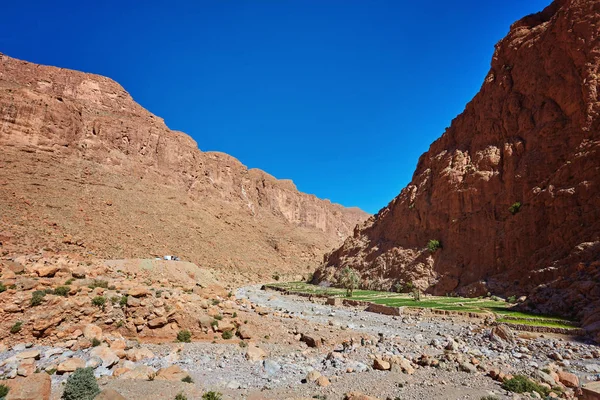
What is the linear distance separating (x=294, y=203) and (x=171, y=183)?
78.8m

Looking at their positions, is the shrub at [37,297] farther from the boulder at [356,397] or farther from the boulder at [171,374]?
the boulder at [356,397]

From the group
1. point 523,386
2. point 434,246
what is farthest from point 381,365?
point 434,246

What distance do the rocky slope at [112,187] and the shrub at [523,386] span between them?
108 feet

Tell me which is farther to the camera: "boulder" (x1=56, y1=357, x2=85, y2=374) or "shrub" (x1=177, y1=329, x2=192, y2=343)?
"shrub" (x1=177, y1=329, x2=192, y2=343)

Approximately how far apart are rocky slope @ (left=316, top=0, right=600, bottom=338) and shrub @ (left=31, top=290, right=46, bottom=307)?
2838 centimetres

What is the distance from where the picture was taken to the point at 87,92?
312 feet

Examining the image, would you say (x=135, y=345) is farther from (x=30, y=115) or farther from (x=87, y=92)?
(x=87, y=92)

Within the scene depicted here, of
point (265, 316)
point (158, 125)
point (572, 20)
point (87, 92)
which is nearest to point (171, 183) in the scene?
point (158, 125)

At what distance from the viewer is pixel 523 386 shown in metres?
10.7

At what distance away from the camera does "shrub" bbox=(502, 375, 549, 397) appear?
1054cm

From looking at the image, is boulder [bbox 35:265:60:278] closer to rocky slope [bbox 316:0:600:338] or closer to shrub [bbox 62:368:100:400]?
shrub [bbox 62:368:100:400]

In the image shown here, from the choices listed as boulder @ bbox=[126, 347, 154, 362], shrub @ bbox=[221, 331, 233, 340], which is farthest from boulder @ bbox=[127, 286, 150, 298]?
shrub @ bbox=[221, 331, 233, 340]

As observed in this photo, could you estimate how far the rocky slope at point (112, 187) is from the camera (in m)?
47.1

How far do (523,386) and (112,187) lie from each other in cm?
6920
